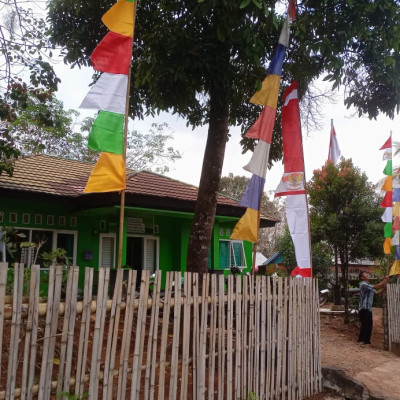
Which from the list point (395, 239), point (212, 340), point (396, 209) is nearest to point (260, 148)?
point (212, 340)

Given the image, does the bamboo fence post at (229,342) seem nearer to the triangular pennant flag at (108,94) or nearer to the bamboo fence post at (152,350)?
the bamboo fence post at (152,350)

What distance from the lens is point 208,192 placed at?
285 inches

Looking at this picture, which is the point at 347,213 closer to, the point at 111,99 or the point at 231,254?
the point at 231,254

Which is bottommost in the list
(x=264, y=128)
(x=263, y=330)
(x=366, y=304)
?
(x=366, y=304)

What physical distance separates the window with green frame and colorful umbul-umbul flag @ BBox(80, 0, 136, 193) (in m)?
11.2

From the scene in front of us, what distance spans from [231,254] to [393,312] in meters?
6.80

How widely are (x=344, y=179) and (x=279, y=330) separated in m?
9.29

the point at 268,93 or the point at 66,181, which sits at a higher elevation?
the point at 268,93

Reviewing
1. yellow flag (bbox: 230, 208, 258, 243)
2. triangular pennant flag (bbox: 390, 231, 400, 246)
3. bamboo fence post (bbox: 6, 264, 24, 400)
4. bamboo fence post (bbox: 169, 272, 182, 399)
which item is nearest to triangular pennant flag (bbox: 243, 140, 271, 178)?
yellow flag (bbox: 230, 208, 258, 243)

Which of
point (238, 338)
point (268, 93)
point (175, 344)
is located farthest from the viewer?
point (268, 93)

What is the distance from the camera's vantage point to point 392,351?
10.1 metres

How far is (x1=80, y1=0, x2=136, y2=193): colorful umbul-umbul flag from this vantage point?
4832 millimetres

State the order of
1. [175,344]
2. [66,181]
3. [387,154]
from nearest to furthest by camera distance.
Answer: [175,344] → [387,154] → [66,181]

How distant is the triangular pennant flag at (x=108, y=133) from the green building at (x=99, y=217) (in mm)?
6314
